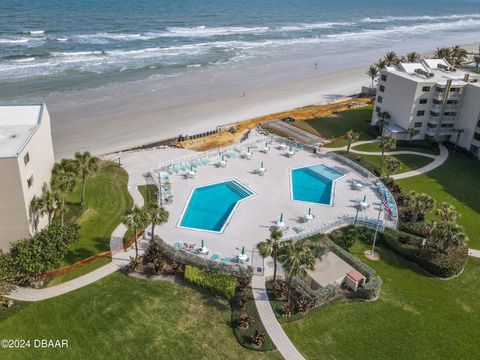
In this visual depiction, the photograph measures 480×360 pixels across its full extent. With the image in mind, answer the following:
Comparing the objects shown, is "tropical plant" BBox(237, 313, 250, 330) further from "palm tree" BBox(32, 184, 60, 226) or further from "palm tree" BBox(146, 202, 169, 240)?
"palm tree" BBox(32, 184, 60, 226)

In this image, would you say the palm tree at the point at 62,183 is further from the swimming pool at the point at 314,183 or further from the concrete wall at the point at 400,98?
the concrete wall at the point at 400,98

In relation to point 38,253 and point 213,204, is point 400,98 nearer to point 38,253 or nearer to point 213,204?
point 213,204

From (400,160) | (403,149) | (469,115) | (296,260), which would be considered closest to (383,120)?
(403,149)

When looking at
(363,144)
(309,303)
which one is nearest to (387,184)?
(363,144)

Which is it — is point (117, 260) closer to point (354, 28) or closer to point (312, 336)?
point (312, 336)

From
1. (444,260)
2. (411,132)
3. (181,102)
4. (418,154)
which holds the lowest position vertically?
(444,260)

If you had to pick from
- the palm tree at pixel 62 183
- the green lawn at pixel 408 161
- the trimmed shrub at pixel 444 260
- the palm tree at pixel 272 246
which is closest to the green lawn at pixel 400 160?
the green lawn at pixel 408 161

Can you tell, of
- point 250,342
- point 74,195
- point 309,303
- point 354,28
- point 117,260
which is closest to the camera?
point 250,342
